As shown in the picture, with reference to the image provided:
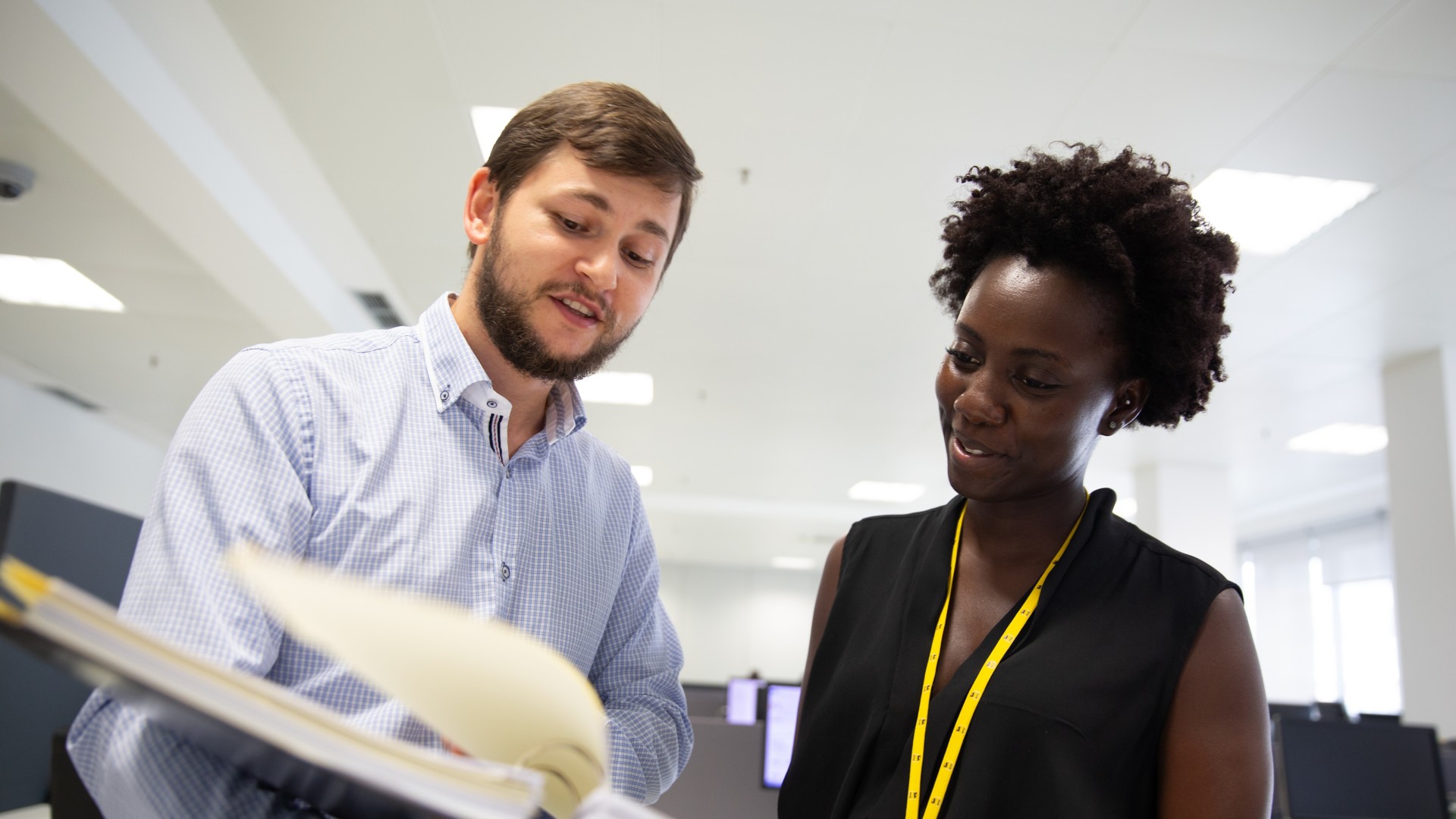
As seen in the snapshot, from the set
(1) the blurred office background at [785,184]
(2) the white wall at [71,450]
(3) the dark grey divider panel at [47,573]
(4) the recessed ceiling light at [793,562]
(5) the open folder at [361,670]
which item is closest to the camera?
(5) the open folder at [361,670]

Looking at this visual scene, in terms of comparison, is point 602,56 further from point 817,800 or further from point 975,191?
point 817,800

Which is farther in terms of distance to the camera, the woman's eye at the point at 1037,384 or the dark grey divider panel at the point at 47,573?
the dark grey divider panel at the point at 47,573

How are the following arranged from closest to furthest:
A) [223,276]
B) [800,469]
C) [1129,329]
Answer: [1129,329] < [223,276] < [800,469]

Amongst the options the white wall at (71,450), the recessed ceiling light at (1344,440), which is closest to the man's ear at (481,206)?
the white wall at (71,450)

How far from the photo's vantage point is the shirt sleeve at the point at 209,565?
2.34 feet

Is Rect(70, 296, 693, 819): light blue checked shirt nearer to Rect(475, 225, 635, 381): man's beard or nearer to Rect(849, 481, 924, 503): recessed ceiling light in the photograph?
Rect(475, 225, 635, 381): man's beard

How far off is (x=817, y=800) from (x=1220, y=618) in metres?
0.49

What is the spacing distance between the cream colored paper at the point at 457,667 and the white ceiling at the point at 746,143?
9.73 ft

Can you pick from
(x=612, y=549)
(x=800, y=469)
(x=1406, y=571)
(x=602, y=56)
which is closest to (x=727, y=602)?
(x=800, y=469)

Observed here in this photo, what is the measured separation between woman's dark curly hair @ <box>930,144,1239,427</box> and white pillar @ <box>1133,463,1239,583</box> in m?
8.36

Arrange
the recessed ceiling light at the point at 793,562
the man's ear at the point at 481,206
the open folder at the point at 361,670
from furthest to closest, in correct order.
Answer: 1. the recessed ceiling light at the point at 793,562
2. the man's ear at the point at 481,206
3. the open folder at the point at 361,670

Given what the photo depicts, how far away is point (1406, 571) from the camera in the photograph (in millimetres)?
6039

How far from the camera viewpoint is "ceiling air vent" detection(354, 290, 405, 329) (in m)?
6.39

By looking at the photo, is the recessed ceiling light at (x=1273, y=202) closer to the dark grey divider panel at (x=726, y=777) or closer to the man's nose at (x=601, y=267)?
the dark grey divider panel at (x=726, y=777)
